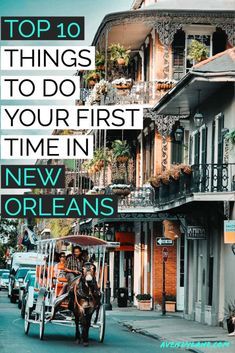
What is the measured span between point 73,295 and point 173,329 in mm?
7873

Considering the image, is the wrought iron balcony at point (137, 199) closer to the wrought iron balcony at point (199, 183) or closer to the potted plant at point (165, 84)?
the potted plant at point (165, 84)

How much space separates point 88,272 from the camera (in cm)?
2570

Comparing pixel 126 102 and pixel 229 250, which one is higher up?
pixel 126 102

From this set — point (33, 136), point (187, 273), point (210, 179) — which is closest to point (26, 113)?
point (33, 136)

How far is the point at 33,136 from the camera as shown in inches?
805

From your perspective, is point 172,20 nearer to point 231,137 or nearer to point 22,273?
point 22,273

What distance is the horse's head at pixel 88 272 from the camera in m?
25.7

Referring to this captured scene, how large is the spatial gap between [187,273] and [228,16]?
35.7 ft

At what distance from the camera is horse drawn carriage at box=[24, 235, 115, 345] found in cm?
2598

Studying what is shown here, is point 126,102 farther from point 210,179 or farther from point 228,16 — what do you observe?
point 210,179

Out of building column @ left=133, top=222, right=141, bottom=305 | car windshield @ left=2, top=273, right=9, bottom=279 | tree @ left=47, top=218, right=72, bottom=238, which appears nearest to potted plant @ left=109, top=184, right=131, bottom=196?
building column @ left=133, top=222, right=141, bottom=305

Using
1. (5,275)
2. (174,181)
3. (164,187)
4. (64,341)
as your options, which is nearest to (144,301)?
(164,187)

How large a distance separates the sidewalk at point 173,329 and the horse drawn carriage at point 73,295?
6.17 feet

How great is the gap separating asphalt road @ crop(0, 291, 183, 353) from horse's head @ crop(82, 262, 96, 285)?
147 cm
